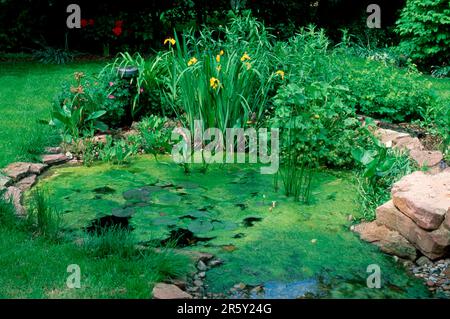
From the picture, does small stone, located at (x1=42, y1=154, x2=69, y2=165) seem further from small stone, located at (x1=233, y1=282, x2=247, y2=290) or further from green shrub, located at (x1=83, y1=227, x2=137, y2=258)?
small stone, located at (x1=233, y1=282, x2=247, y2=290)

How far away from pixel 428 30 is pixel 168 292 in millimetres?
7617

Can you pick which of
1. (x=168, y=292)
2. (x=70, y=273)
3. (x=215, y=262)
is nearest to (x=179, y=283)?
(x=168, y=292)

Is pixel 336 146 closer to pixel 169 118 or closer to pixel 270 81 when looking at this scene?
pixel 270 81

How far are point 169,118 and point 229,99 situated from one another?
1102 mm

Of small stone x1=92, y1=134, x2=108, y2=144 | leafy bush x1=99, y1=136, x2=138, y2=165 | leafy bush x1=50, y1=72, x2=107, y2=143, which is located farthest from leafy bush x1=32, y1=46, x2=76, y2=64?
leafy bush x1=99, y1=136, x2=138, y2=165

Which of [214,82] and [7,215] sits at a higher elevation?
[214,82]

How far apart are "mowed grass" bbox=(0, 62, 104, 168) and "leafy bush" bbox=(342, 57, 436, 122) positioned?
3.14m

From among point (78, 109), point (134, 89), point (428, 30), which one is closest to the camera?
point (78, 109)

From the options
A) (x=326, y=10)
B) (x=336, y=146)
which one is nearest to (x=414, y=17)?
(x=326, y=10)

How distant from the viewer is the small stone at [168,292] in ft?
11.2

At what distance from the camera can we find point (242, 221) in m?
4.69

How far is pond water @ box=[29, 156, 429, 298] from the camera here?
12.7 ft

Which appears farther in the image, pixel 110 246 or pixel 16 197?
pixel 16 197

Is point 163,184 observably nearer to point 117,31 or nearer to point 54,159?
point 54,159
